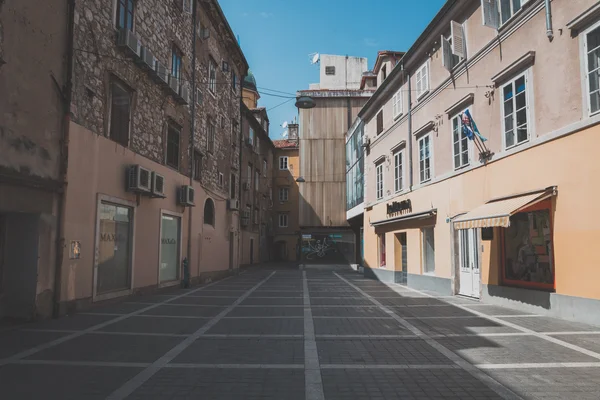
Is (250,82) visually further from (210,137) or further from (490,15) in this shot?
(490,15)

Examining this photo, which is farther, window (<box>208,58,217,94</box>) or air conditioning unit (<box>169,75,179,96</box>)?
window (<box>208,58,217,94</box>)

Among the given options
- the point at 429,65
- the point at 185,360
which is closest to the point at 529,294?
the point at 185,360

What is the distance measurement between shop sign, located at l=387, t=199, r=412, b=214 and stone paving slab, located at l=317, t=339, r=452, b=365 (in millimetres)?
10594

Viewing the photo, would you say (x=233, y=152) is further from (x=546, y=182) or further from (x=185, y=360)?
(x=185, y=360)

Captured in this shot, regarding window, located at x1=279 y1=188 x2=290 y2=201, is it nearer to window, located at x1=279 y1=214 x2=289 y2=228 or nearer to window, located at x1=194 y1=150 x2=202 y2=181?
window, located at x1=279 y1=214 x2=289 y2=228

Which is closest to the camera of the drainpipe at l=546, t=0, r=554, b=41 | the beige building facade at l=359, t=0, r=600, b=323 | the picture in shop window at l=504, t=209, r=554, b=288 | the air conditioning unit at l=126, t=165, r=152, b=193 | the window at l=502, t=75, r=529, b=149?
the beige building facade at l=359, t=0, r=600, b=323

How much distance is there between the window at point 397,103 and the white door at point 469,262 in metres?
7.18

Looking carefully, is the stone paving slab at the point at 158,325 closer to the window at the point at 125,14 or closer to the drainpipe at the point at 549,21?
the window at the point at 125,14

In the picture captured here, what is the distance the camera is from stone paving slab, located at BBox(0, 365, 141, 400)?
14.8ft

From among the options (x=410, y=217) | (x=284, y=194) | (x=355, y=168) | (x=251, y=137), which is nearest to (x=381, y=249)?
(x=410, y=217)

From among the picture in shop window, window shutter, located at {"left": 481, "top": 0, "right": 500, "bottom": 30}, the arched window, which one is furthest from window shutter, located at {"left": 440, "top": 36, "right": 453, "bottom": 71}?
the arched window

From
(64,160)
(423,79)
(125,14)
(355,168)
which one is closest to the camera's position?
(64,160)

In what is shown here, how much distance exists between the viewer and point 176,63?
52.6 feet

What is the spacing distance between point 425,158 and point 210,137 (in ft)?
32.4
